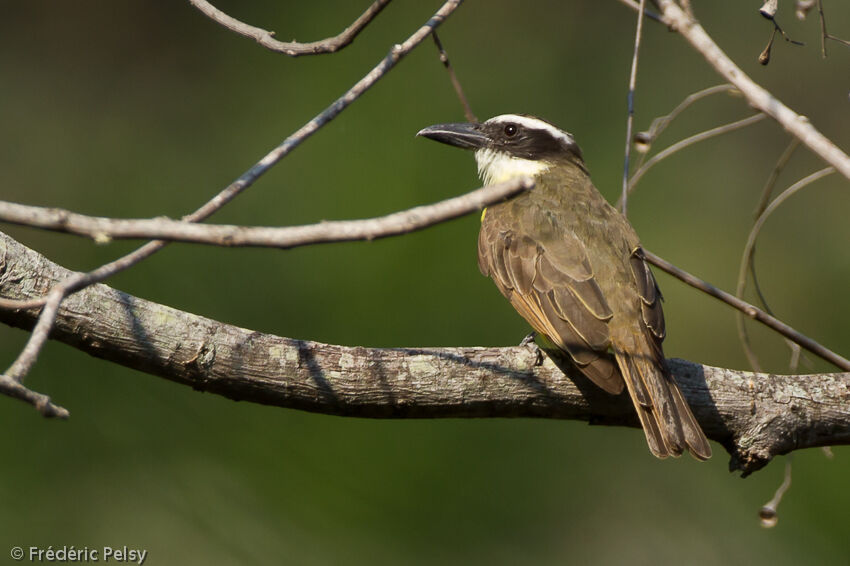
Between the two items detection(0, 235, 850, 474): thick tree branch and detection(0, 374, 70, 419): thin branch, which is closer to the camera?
detection(0, 374, 70, 419): thin branch

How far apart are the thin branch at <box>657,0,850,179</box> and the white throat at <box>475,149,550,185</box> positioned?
2.00 metres

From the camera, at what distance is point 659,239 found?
612 cm

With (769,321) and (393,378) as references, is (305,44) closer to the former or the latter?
(393,378)

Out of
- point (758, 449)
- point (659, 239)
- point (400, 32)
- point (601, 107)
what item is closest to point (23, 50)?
point (400, 32)

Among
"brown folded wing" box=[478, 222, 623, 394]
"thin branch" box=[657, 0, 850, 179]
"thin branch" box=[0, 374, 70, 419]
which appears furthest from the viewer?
"brown folded wing" box=[478, 222, 623, 394]

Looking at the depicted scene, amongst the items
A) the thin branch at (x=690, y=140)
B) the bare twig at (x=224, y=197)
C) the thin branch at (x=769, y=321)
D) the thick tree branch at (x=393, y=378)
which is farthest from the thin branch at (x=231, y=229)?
the thin branch at (x=690, y=140)

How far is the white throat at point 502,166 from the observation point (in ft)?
14.9

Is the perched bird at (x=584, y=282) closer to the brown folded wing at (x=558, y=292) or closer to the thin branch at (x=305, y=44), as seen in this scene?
the brown folded wing at (x=558, y=292)

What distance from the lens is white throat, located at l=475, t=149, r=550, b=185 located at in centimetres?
453

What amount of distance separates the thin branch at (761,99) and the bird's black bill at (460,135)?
205cm

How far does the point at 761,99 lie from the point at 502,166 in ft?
7.69

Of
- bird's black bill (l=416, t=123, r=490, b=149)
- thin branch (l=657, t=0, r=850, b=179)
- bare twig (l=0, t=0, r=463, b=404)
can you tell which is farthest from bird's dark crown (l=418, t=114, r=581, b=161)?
thin branch (l=657, t=0, r=850, b=179)

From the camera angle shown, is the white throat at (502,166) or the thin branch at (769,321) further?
the white throat at (502,166)

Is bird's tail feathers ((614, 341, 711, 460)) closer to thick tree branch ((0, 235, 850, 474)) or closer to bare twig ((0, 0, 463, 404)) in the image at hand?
thick tree branch ((0, 235, 850, 474))
